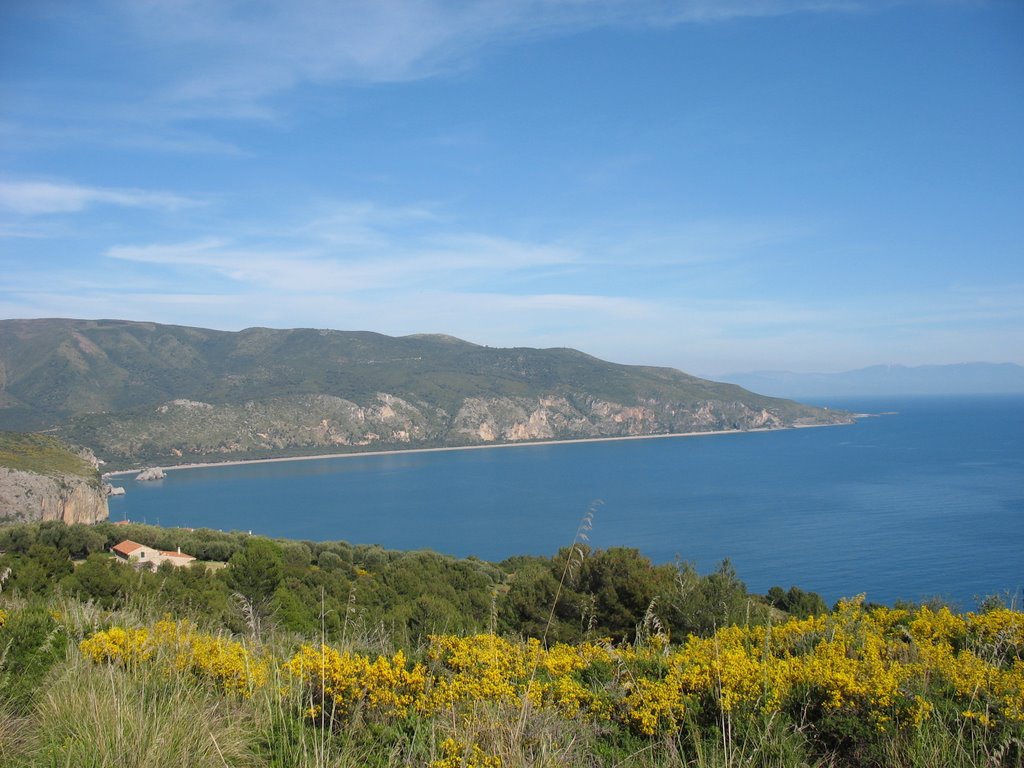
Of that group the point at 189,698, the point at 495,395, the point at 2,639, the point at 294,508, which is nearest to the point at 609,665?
the point at 189,698

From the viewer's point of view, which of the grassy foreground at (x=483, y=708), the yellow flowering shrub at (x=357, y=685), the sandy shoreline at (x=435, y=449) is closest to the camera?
the grassy foreground at (x=483, y=708)

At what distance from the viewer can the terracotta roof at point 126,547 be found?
2389 cm

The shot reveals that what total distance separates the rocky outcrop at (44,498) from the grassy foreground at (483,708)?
169 feet

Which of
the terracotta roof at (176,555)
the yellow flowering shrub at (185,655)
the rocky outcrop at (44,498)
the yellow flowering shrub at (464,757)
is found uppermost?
the yellow flowering shrub at (464,757)

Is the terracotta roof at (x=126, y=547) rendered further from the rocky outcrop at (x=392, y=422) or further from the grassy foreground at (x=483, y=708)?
the rocky outcrop at (x=392, y=422)

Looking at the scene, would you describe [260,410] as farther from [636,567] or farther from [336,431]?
[636,567]

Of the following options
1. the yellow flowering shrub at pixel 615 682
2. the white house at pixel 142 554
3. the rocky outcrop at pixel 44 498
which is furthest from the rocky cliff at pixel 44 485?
the yellow flowering shrub at pixel 615 682

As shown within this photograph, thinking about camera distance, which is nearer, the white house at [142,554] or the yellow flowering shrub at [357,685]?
the yellow flowering shrub at [357,685]

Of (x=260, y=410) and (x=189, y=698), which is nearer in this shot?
(x=189, y=698)

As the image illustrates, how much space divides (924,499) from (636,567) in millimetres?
55559

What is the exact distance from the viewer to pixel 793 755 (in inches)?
107

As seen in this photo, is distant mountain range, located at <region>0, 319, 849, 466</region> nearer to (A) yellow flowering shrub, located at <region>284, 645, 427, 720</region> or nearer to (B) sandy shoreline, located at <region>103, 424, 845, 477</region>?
(B) sandy shoreline, located at <region>103, 424, 845, 477</region>

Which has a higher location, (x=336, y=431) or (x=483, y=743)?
(x=483, y=743)

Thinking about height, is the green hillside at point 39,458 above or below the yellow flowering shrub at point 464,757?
below
